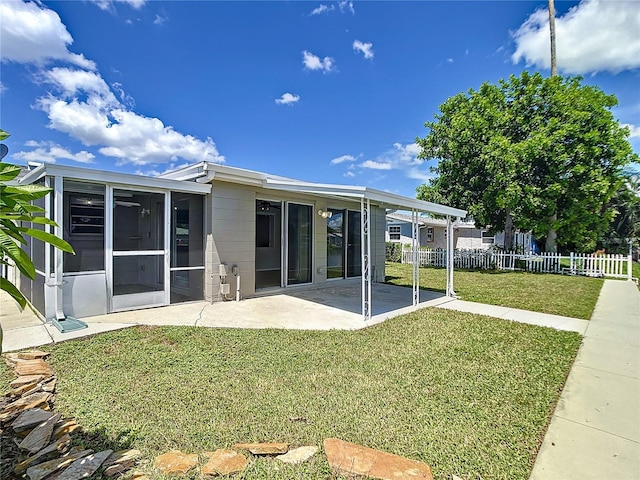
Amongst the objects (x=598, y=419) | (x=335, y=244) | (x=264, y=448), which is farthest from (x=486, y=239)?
(x=264, y=448)

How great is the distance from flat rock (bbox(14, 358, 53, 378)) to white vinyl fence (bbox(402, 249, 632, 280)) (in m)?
17.8

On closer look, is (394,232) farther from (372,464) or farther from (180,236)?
(372,464)

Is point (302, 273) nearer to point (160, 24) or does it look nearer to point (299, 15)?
point (160, 24)

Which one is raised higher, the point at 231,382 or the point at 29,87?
the point at 29,87

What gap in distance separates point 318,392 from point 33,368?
3.37m

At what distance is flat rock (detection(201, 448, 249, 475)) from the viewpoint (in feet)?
7.34

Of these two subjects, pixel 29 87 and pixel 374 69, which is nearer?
pixel 29 87

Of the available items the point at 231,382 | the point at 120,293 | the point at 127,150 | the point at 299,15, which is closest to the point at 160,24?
the point at 299,15

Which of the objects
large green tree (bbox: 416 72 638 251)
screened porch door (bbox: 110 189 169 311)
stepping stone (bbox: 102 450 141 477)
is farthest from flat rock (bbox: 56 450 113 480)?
large green tree (bbox: 416 72 638 251)

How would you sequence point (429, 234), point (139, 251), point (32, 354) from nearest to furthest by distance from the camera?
point (32, 354) < point (139, 251) < point (429, 234)

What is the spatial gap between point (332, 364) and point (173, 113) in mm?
16723

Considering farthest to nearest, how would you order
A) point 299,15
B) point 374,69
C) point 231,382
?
A: point 374,69 < point 299,15 < point 231,382

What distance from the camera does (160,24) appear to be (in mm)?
8438

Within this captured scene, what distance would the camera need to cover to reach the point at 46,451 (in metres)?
2.36
